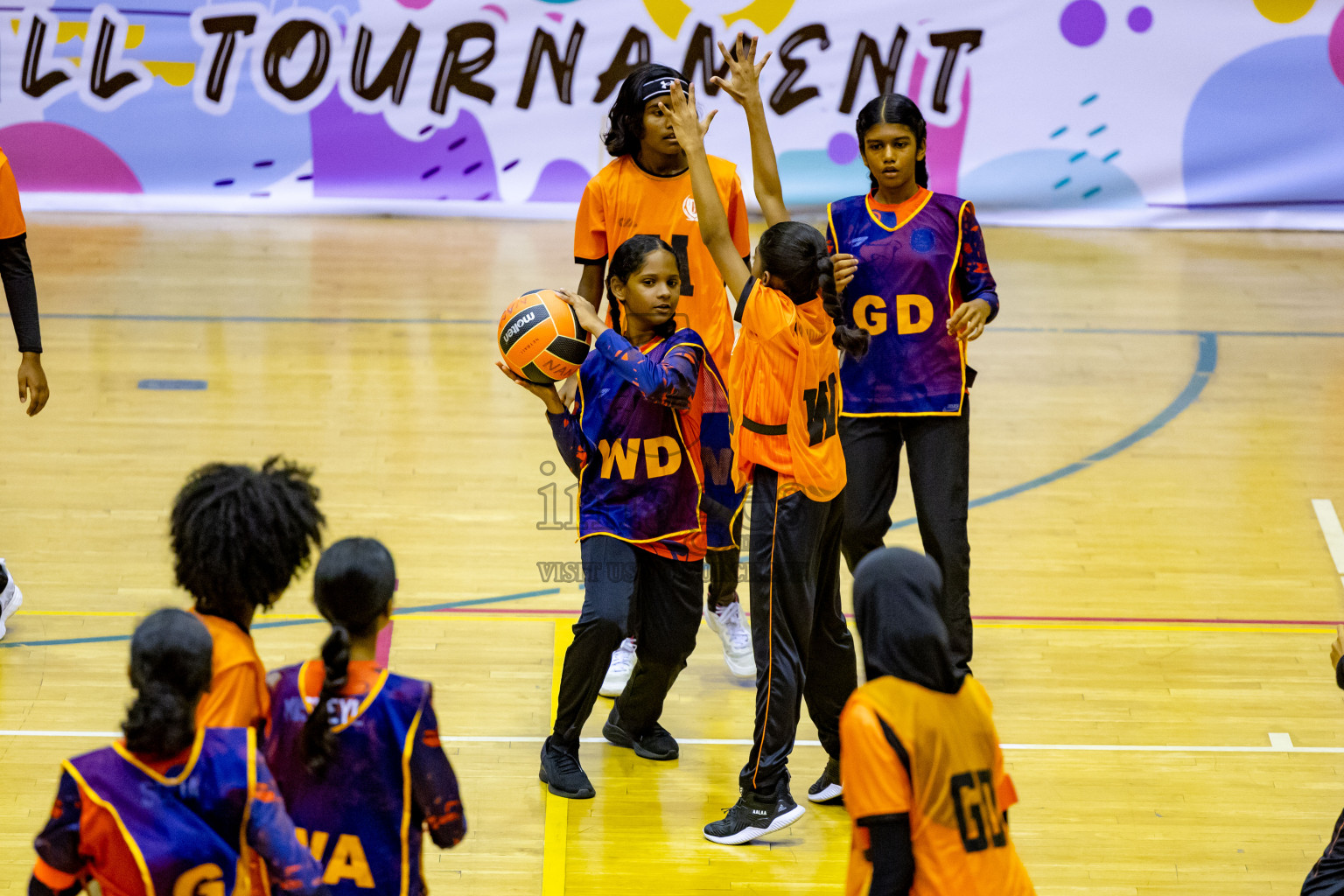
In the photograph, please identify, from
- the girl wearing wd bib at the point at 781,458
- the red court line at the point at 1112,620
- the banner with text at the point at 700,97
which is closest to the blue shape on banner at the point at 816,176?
the banner with text at the point at 700,97

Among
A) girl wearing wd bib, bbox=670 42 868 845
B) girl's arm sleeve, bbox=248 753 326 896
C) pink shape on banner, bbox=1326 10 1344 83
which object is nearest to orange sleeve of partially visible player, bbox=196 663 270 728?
girl's arm sleeve, bbox=248 753 326 896

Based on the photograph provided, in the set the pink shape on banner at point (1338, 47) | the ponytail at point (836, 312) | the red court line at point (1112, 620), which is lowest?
the red court line at point (1112, 620)

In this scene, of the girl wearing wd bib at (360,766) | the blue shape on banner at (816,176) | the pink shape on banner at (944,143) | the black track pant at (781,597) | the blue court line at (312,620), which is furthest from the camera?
the blue shape on banner at (816,176)

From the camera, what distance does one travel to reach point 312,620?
547cm

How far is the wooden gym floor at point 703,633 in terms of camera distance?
427 cm

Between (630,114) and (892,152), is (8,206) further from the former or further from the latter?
(892,152)

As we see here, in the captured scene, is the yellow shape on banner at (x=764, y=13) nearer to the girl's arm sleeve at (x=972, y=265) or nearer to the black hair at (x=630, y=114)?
the black hair at (x=630, y=114)

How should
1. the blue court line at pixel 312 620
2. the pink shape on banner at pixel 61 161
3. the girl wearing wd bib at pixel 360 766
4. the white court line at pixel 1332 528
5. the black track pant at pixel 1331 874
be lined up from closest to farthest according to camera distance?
the girl wearing wd bib at pixel 360 766
the black track pant at pixel 1331 874
the blue court line at pixel 312 620
the white court line at pixel 1332 528
the pink shape on banner at pixel 61 161

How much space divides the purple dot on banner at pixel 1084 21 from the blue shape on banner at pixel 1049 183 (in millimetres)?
949

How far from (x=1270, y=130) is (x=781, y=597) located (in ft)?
30.6

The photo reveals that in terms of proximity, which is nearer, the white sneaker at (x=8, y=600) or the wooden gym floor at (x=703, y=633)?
the wooden gym floor at (x=703, y=633)

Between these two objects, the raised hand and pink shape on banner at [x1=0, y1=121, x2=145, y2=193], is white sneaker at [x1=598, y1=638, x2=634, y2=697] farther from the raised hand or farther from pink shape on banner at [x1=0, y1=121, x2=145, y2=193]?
pink shape on banner at [x1=0, y1=121, x2=145, y2=193]

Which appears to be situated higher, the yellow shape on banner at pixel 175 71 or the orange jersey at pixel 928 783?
the yellow shape on banner at pixel 175 71

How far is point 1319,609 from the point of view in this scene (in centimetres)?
578
